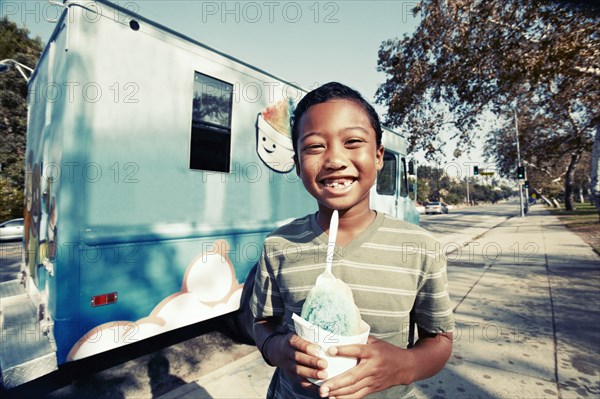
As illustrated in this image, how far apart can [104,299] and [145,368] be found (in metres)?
1.36

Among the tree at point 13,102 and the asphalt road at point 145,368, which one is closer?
the asphalt road at point 145,368

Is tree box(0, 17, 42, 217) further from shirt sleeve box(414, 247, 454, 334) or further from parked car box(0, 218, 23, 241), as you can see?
shirt sleeve box(414, 247, 454, 334)

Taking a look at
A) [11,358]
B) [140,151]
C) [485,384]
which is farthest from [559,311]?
[11,358]

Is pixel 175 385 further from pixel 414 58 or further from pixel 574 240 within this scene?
pixel 574 240

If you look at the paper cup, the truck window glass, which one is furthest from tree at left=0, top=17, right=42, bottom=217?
the paper cup

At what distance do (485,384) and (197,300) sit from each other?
9.13 ft

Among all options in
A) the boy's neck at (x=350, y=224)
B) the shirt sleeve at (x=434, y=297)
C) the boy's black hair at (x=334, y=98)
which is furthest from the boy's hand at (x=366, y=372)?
the boy's black hair at (x=334, y=98)

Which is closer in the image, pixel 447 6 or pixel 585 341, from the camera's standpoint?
pixel 585 341

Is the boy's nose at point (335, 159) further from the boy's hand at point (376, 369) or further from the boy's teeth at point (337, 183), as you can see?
the boy's hand at point (376, 369)

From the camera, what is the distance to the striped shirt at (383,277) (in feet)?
3.75

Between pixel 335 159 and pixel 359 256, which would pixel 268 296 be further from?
pixel 335 159

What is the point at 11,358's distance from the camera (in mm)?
2287

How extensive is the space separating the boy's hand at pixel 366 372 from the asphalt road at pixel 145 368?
274 cm

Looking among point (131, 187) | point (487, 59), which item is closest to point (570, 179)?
point (487, 59)
